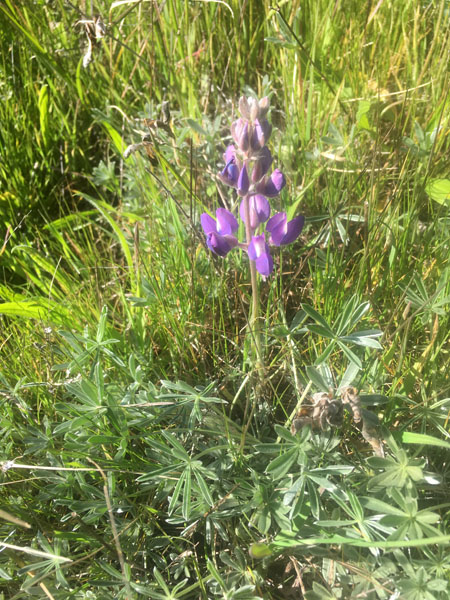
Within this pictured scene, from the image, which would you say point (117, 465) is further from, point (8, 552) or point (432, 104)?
point (432, 104)

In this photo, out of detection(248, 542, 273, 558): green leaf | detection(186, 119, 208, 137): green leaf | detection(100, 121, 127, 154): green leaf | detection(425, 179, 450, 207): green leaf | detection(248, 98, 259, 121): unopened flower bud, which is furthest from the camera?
detection(100, 121, 127, 154): green leaf

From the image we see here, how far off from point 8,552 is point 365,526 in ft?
3.30

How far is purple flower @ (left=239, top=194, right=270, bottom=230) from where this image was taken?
1556mm

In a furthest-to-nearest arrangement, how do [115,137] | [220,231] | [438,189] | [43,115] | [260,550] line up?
[43,115] → [115,137] → [438,189] → [220,231] → [260,550]

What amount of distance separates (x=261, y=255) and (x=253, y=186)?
21 cm

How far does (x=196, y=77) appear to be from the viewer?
2.72 m

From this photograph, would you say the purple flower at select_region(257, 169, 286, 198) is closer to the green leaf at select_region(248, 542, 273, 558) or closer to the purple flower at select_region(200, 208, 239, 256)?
the purple flower at select_region(200, 208, 239, 256)

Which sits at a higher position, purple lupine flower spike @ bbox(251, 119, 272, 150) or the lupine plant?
purple lupine flower spike @ bbox(251, 119, 272, 150)

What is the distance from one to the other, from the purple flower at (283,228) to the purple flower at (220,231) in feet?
0.37

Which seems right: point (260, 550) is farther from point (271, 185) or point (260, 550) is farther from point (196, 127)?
point (196, 127)

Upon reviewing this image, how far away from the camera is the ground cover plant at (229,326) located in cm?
A: 147

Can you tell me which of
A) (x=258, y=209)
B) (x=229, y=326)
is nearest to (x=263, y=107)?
(x=258, y=209)

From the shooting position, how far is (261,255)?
150cm

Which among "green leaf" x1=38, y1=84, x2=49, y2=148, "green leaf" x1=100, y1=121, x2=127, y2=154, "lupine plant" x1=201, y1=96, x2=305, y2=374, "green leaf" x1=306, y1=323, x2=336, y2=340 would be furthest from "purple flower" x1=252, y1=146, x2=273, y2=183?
"green leaf" x1=38, y1=84, x2=49, y2=148
